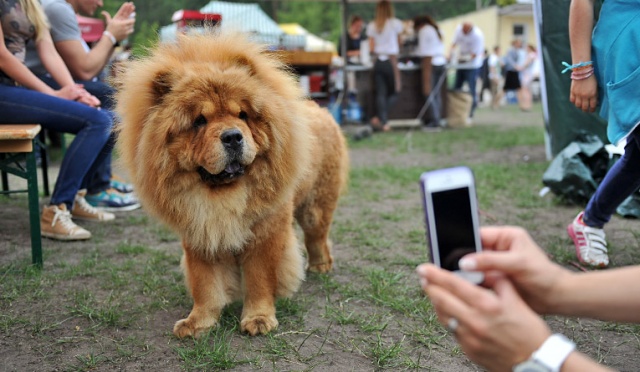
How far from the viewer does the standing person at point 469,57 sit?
41.8ft

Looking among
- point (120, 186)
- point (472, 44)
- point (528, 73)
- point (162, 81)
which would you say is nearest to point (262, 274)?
point (162, 81)

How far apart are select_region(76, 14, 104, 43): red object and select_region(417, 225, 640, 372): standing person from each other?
576cm

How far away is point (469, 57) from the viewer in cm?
1295

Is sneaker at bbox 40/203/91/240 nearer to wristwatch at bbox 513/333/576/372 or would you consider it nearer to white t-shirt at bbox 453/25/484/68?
wristwatch at bbox 513/333/576/372

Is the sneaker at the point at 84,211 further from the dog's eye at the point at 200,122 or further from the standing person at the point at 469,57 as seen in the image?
the standing person at the point at 469,57

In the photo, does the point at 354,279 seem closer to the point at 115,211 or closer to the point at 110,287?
the point at 110,287

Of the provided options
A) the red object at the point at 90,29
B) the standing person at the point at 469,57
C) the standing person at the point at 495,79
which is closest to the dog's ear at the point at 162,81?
the red object at the point at 90,29

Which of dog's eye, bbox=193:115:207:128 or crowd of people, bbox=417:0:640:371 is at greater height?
dog's eye, bbox=193:115:207:128

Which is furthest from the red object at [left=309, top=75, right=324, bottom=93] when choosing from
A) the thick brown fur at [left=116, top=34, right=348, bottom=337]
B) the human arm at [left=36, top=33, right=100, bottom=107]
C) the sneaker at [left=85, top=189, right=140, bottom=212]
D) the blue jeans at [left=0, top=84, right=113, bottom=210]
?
the thick brown fur at [left=116, top=34, right=348, bottom=337]

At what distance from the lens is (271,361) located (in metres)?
2.42

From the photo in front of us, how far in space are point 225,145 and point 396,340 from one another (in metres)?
1.21

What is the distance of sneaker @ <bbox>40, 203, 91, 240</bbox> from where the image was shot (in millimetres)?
4156

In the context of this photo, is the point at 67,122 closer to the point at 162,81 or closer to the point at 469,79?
the point at 162,81

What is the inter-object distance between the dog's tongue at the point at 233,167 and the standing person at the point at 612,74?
6.01 ft
